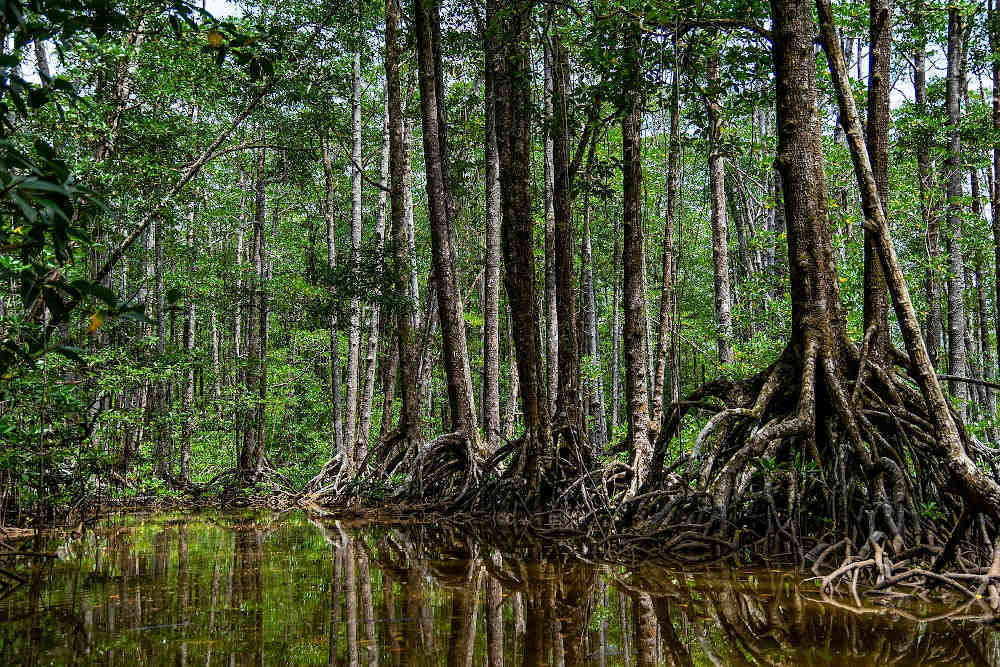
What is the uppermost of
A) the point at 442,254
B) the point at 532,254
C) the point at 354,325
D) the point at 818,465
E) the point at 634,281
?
the point at 442,254

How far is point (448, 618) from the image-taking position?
350 cm

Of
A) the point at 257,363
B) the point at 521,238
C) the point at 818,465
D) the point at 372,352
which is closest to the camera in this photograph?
the point at 818,465

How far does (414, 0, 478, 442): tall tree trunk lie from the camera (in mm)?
10227

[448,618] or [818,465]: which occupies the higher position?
[818,465]

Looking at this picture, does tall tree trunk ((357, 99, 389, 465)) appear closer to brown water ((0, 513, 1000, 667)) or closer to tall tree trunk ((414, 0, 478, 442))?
tall tree trunk ((414, 0, 478, 442))

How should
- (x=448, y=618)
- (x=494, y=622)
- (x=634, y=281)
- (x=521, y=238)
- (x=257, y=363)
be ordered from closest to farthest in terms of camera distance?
(x=494, y=622) < (x=448, y=618) < (x=634, y=281) < (x=521, y=238) < (x=257, y=363)

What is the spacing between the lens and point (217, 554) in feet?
20.6

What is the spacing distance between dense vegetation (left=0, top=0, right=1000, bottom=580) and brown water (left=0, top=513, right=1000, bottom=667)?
999 mm

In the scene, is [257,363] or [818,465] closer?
[818,465]

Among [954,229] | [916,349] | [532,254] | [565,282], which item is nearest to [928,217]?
[954,229]

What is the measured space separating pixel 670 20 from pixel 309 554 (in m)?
5.68

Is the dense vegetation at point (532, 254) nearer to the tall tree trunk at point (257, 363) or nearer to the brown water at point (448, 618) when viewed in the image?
the tall tree trunk at point (257, 363)

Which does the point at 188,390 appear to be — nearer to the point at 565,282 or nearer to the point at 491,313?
the point at 491,313

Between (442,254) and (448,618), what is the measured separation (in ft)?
24.2
